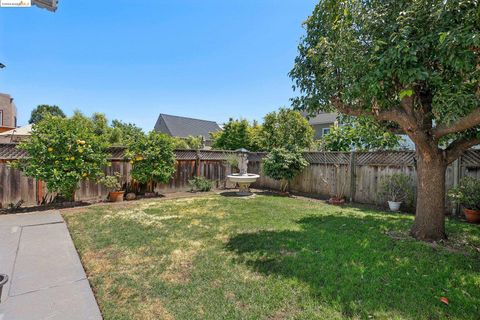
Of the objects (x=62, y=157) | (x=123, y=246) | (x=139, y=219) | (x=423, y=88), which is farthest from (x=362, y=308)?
(x=62, y=157)

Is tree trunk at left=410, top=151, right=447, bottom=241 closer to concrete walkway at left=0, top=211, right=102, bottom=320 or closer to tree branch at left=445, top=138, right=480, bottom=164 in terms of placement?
tree branch at left=445, top=138, right=480, bottom=164

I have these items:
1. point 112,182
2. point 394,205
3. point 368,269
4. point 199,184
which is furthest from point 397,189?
point 112,182

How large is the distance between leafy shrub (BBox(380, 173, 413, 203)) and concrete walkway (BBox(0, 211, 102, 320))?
725cm

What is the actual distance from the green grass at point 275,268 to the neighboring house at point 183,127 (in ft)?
64.8

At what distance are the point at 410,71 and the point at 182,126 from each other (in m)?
24.8

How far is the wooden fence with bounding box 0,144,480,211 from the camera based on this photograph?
6.33 metres

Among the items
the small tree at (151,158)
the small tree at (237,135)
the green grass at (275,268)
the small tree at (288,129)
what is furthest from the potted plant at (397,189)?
the small tree at (237,135)

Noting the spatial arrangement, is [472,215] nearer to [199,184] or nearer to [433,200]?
[433,200]

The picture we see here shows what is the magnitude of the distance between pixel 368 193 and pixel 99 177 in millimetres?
8454

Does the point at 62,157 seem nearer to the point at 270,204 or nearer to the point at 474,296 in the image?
the point at 270,204

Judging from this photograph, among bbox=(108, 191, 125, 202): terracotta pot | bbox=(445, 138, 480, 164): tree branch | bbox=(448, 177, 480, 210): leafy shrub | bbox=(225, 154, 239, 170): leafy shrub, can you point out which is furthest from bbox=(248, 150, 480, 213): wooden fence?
bbox=(108, 191, 125, 202): terracotta pot

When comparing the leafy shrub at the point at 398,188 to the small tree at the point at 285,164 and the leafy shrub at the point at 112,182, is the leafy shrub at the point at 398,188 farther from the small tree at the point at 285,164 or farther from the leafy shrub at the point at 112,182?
the leafy shrub at the point at 112,182

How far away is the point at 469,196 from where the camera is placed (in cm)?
534

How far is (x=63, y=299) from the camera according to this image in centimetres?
242
